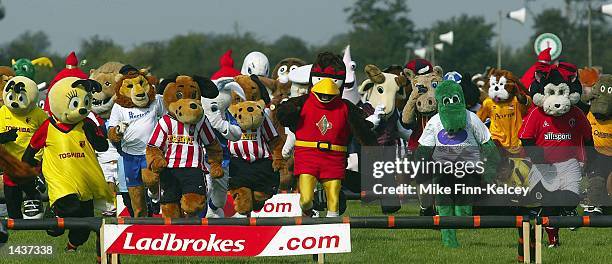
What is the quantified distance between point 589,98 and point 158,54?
100 meters

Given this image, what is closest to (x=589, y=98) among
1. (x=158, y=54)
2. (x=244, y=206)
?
(x=244, y=206)

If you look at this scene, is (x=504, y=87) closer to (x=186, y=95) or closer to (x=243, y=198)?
(x=243, y=198)

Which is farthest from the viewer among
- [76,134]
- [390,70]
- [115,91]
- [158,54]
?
[158,54]

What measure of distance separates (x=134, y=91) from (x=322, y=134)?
2.49 meters

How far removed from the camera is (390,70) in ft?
60.3

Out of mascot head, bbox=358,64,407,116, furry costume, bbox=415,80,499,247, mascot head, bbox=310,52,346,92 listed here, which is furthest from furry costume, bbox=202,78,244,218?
mascot head, bbox=358,64,407,116

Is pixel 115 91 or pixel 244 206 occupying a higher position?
pixel 115 91

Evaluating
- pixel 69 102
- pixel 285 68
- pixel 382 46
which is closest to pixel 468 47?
pixel 382 46

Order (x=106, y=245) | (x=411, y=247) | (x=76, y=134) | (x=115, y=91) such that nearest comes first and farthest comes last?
1. (x=106, y=245)
2. (x=76, y=134)
3. (x=411, y=247)
4. (x=115, y=91)

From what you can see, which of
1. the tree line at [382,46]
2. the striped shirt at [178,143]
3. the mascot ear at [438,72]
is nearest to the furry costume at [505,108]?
the mascot ear at [438,72]

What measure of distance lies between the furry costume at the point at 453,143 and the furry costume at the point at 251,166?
1.68 meters

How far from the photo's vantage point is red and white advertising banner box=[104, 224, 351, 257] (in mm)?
11070

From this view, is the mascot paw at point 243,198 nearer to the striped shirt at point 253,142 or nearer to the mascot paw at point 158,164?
the striped shirt at point 253,142

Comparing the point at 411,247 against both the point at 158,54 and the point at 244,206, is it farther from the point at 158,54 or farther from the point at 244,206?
the point at 158,54
